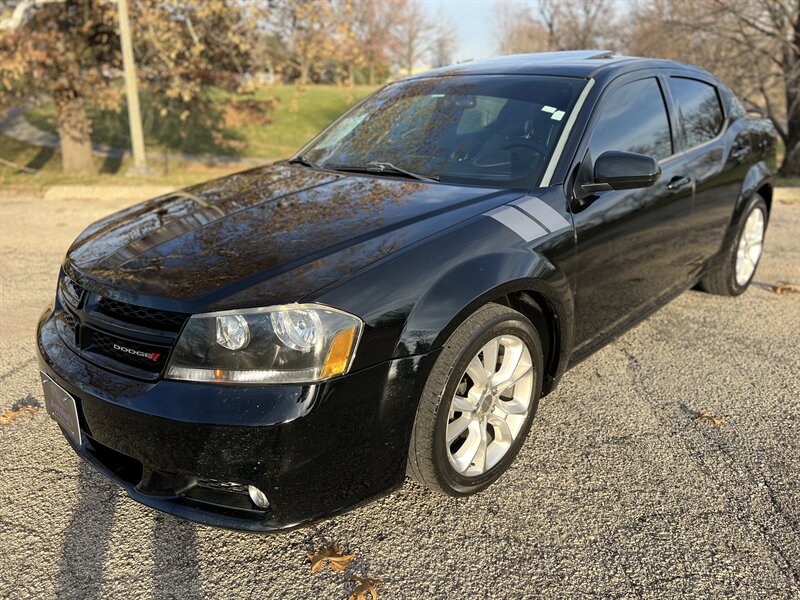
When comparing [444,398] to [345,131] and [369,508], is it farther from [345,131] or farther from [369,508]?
[345,131]

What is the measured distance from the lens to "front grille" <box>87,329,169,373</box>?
7.27 ft

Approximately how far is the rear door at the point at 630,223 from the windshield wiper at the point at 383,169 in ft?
2.30

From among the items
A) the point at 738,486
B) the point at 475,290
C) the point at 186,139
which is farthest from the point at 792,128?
the point at 186,139

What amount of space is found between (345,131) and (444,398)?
2.08 m

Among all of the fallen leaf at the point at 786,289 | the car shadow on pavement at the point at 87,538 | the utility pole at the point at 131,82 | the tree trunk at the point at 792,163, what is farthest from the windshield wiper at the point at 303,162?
the tree trunk at the point at 792,163

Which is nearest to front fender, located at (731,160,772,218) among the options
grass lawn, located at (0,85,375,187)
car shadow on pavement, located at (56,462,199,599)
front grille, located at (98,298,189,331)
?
front grille, located at (98,298,189,331)

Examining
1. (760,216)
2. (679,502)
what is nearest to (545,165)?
(679,502)

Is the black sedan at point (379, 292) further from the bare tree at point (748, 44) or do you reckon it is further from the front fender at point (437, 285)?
the bare tree at point (748, 44)

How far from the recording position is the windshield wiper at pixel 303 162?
3.68 meters

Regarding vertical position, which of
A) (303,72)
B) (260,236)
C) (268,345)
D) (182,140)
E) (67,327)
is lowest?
(182,140)

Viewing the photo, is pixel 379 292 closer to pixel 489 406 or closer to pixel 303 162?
pixel 489 406

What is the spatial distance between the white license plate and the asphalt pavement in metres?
0.36

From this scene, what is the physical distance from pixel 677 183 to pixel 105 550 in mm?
3327

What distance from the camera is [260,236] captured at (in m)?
2.60
